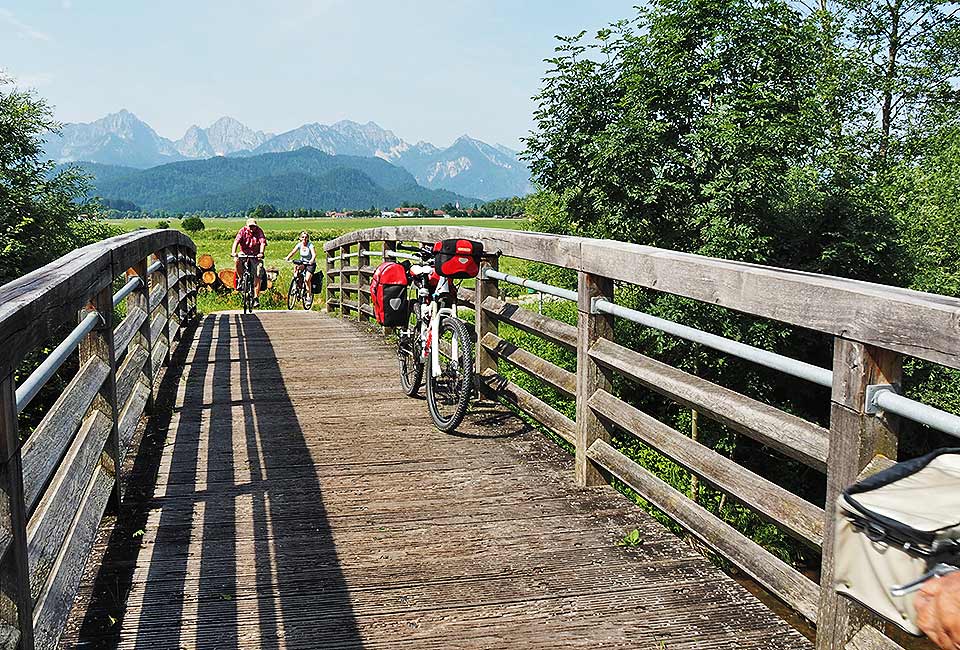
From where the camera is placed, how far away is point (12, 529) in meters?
2.35

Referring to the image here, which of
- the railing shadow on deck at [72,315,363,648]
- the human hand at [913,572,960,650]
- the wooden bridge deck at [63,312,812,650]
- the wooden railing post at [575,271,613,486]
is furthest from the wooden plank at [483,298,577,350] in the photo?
the human hand at [913,572,960,650]

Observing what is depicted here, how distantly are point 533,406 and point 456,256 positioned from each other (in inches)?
→ 42.1

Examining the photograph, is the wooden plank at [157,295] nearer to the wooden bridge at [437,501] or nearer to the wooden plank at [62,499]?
the wooden bridge at [437,501]

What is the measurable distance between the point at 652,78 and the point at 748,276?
53.9ft

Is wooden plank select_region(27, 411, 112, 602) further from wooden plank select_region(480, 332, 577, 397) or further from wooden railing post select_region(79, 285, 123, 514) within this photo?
wooden plank select_region(480, 332, 577, 397)

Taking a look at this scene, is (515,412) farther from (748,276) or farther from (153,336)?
(748,276)

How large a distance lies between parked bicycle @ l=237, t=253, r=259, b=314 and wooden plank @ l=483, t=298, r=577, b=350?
1061 cm

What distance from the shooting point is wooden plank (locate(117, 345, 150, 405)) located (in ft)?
15.6

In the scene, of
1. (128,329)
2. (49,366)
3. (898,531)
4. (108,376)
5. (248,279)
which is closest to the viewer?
(898,531)

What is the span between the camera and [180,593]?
339 cm

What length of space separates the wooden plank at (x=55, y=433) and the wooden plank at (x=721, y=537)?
7.51ft

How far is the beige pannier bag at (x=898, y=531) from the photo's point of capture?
1691mm

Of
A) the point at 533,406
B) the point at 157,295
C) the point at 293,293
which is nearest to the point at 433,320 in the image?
the point at 533,406

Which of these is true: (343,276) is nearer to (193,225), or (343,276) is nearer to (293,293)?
(293,293)
